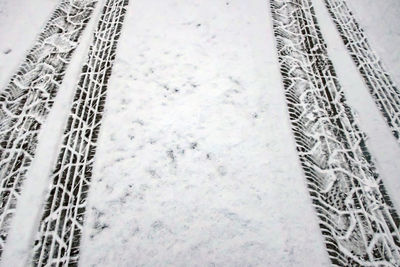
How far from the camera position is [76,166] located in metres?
1.83

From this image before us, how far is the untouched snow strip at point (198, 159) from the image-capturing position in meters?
1.54

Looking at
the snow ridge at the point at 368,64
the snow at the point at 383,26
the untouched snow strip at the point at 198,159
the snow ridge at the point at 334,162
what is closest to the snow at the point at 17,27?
the untouched snow strip at the point at 198,159

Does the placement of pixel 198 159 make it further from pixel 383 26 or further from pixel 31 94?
pixel 383 26

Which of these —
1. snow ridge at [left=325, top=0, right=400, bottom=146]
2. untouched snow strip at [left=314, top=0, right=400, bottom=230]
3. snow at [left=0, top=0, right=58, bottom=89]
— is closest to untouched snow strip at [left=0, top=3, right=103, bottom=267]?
snow at [left=0, top=0, right=58, bottom=89]

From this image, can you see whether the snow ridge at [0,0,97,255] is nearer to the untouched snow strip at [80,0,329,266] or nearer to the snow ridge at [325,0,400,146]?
the untouched snow strip at [80,0,329,266]

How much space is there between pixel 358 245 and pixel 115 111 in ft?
6.28

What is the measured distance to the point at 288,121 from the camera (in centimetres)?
204

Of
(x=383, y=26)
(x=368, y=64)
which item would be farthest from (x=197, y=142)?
(x=383, y=26)

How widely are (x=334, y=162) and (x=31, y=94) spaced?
8.14 ft

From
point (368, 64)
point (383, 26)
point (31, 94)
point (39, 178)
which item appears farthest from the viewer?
Result: point (383, 26)

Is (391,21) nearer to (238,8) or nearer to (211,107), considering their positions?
(238,8)

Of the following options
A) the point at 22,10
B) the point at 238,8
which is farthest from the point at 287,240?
the point at 22,10

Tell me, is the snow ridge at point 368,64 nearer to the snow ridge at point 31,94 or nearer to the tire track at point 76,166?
the tire track at point 76,166

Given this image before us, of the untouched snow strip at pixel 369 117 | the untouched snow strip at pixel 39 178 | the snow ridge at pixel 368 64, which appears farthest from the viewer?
the snow ridge at pixel 368 64
